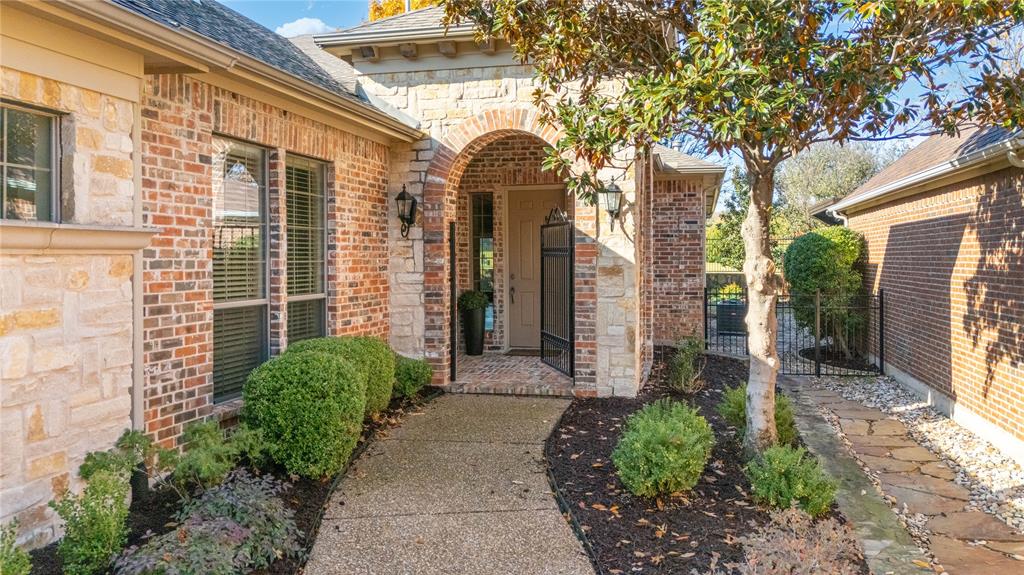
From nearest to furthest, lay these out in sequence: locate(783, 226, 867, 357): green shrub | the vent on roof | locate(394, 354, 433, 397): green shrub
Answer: locate(394, 354, 433, 397): green shrub
the vent on roof
locate(783, 226, 867, 357): green shrub

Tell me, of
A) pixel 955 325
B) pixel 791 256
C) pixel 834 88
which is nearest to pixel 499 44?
pixel 834 88

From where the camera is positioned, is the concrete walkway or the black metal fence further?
the black metal fence

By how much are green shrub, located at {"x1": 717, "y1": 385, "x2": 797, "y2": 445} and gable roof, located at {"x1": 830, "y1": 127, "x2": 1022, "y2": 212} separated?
2556 mm

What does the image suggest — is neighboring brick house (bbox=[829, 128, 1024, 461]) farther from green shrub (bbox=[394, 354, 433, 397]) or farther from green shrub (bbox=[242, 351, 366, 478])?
green shrub (bbox=[242, 351, 366, 478])

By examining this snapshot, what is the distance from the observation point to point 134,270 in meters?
4.11

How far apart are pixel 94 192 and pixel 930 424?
813cm

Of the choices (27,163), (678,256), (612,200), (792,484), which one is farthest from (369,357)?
(678,256)

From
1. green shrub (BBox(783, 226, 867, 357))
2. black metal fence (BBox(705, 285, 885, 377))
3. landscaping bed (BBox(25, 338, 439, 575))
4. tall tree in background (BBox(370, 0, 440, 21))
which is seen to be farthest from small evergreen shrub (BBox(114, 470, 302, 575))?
tall tree in background (BBox(370, 0, 440, 21))

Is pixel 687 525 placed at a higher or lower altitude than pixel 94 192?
lower

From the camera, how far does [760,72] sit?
12.9 ft

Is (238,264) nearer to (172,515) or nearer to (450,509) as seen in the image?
(172,515)

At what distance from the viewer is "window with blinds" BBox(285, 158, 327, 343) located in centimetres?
621

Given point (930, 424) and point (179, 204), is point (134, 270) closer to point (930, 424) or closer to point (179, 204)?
point (179, 204)

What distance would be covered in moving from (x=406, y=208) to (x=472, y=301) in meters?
2.68
